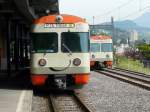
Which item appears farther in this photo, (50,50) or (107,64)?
(107,64)

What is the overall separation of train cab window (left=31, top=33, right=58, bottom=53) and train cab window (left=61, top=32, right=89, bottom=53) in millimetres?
297

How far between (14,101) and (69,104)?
6.93ft

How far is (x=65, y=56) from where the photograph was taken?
19.7 meters

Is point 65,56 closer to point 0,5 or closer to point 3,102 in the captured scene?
point 3,102

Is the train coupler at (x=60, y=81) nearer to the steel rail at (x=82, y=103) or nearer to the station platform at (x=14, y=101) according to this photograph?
the steel rail at (x=82, y=103)

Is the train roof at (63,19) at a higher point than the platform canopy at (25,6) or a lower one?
lower

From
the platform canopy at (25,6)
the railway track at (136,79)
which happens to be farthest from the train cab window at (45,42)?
the platform canopy at (25,6)

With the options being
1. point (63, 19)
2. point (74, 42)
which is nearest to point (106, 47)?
point (63, 19)

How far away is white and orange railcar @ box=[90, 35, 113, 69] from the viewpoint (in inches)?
1667

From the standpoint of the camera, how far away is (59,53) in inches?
777

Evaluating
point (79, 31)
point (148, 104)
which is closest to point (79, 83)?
point (79, 31)

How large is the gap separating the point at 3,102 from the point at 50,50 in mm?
4257

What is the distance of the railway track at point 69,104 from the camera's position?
15702 mm

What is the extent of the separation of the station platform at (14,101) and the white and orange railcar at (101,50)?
871 inches
